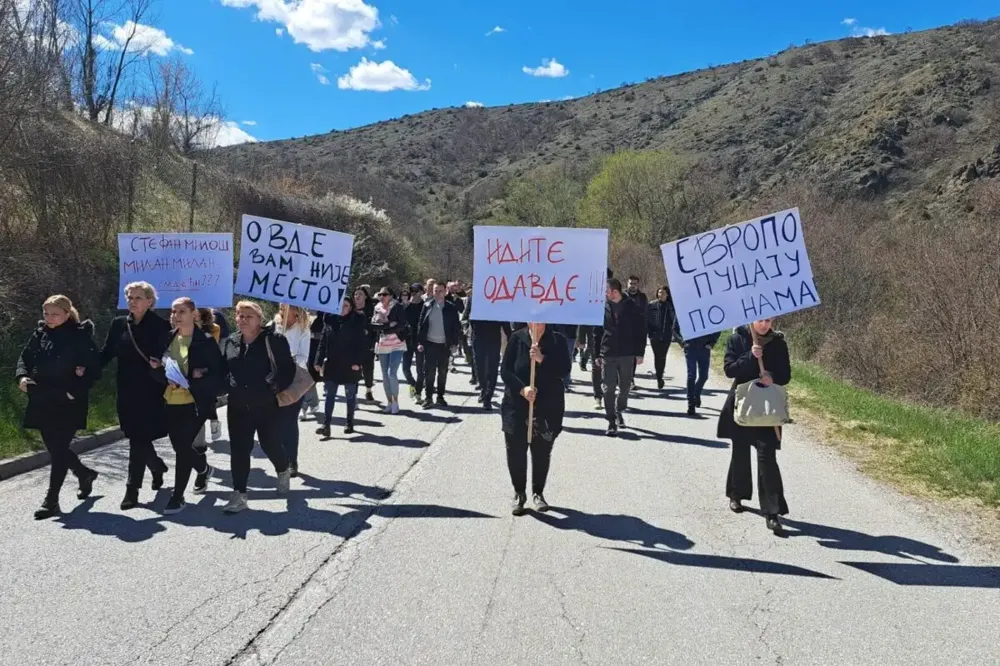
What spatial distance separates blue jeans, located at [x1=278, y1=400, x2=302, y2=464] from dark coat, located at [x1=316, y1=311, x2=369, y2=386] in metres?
2.01

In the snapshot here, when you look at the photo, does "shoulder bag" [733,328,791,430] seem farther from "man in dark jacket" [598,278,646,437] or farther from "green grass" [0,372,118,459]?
Result: "green grass" [0,372,118,459]

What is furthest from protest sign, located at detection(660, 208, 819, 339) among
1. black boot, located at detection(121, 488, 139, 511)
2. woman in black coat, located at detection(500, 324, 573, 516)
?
black boot, located at detection(121, 488, 139, 511)

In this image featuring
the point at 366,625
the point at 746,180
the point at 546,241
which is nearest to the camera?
the point at 366,625

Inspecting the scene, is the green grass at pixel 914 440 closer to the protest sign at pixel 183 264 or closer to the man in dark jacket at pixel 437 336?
the man in dark jacket at pixel 437 336

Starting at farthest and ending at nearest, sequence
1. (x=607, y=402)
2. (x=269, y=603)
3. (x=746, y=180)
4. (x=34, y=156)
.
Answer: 1. (x=746, y=180)
2. (x=34, y=156)
3. (x=607, y=402)
4. (x=269, y=603)

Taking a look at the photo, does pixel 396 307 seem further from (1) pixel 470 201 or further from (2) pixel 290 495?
(1) pixel 470 201

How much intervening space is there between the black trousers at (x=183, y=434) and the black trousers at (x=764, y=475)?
471cm

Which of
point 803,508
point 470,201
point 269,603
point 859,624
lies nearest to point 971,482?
point 803,508

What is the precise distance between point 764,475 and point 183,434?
16.2 feet

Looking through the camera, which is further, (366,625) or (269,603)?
(269,603)

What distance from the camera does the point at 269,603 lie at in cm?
424

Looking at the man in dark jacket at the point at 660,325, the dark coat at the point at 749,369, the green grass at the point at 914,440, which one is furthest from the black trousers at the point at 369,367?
the green grass at the point at 914,440

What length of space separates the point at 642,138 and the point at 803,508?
233ft

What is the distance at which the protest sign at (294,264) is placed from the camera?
7.62 meters
